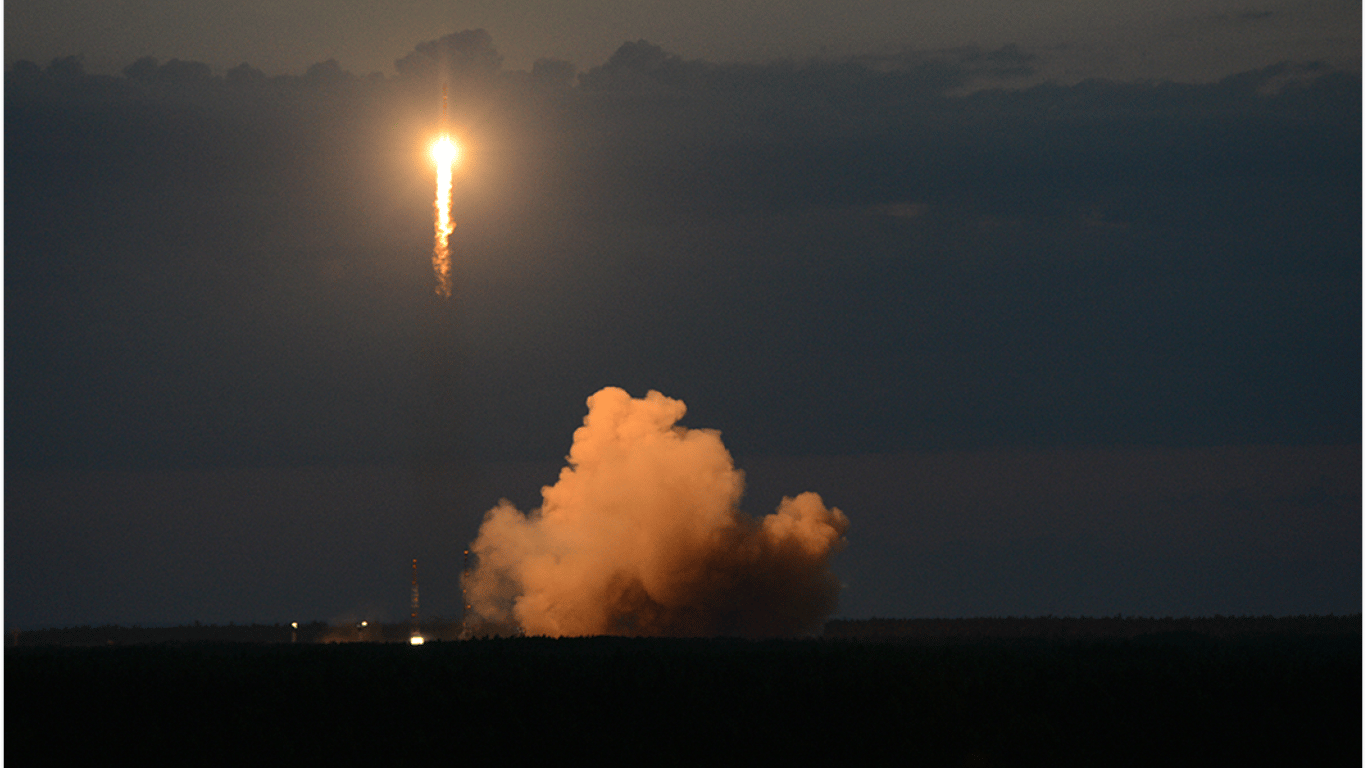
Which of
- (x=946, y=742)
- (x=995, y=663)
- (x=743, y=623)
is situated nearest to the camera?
(x=946, y=742)

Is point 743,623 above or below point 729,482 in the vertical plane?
below

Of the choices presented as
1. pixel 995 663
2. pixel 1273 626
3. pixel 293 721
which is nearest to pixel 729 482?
pixel 995 663

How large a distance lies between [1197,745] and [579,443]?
4439cm

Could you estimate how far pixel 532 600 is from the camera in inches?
3509

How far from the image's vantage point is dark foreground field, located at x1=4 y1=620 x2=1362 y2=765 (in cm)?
5272

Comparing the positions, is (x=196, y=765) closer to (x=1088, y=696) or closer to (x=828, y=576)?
(x=1088, y=696)

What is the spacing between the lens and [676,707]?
57938 millimetres

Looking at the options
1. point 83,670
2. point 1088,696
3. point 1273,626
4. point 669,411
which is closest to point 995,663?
point 1088,696

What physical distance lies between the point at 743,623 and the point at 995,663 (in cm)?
2393

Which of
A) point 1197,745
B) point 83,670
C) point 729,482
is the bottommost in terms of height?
point 1197,745

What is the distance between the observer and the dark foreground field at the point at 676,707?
52.7 m

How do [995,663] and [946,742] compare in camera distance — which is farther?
[995,663]

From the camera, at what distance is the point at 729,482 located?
288ft

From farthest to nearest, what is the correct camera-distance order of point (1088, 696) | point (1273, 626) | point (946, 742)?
point (1273, 626), point (1088, 696), point (946, 742)
